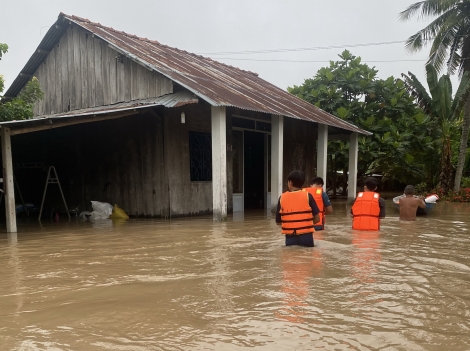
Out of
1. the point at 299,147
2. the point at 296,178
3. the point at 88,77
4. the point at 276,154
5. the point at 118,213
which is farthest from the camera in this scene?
the point at 299,147

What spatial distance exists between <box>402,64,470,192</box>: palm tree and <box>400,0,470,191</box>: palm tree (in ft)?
1.60

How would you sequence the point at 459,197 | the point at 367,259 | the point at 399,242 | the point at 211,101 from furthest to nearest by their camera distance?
the point at 459,197, the point at 211,101, the point at 399,242, the point at 367,259

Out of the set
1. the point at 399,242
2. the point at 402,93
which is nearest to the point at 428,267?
the point at 399,242

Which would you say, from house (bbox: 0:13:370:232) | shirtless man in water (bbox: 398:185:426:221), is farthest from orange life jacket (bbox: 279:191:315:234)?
shirtless man in water (bbox: 398:185:426:221)

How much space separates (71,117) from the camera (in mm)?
8242

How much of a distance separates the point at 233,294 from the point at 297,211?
210cm

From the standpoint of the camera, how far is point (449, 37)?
1920 centimetres

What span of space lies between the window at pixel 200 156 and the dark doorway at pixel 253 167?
2134 millimetres

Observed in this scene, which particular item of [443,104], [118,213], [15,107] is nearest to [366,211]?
[118,213]

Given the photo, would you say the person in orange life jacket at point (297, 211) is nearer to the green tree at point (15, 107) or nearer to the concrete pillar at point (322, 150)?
the green tree at point (15, 107)

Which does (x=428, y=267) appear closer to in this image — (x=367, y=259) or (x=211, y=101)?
(x=367, y=259)

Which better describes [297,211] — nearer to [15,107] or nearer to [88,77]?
[15,107]

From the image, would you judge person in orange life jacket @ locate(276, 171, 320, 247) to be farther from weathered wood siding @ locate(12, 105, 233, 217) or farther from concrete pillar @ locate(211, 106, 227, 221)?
weathered wood siding @ locate(12, 105, 233, 217)

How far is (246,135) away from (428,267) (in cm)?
914
